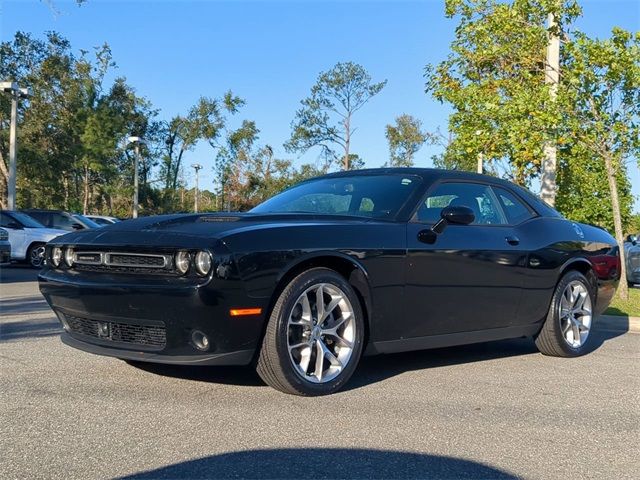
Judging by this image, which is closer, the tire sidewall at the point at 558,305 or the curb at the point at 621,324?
the tire sidewall at the point at 558,305

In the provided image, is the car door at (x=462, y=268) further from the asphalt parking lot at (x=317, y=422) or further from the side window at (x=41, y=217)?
the side window at (x=41, y=217)

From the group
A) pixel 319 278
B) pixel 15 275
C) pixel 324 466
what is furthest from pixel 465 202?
pixel 15 275

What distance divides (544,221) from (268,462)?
12.8 ft

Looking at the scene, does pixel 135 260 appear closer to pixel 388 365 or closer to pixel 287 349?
pixel 287 349

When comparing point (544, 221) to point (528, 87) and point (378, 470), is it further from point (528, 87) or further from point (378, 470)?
point (528, 87)

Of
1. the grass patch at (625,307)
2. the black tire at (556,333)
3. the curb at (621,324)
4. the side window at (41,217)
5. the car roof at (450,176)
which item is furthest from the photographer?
the side window at (41,217)

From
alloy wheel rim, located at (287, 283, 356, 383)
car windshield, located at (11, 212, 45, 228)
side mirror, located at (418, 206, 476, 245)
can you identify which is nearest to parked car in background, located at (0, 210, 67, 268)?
car windshield, located at (11, 212, 45, 228)

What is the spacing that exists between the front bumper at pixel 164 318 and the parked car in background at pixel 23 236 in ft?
44.2

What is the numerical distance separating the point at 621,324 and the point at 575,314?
8.07ft

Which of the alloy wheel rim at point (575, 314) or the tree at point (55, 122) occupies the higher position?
the tree at point (55, 122)

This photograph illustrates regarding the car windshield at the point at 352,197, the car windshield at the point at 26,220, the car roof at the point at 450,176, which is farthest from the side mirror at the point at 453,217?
the car windshield at the point at 26,220

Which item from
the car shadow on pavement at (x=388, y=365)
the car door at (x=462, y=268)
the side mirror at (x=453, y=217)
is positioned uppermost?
the side mirror at (x=453, y=217)

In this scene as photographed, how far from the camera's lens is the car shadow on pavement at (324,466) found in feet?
9.58

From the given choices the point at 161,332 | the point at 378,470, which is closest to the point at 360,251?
the point at 161,332
